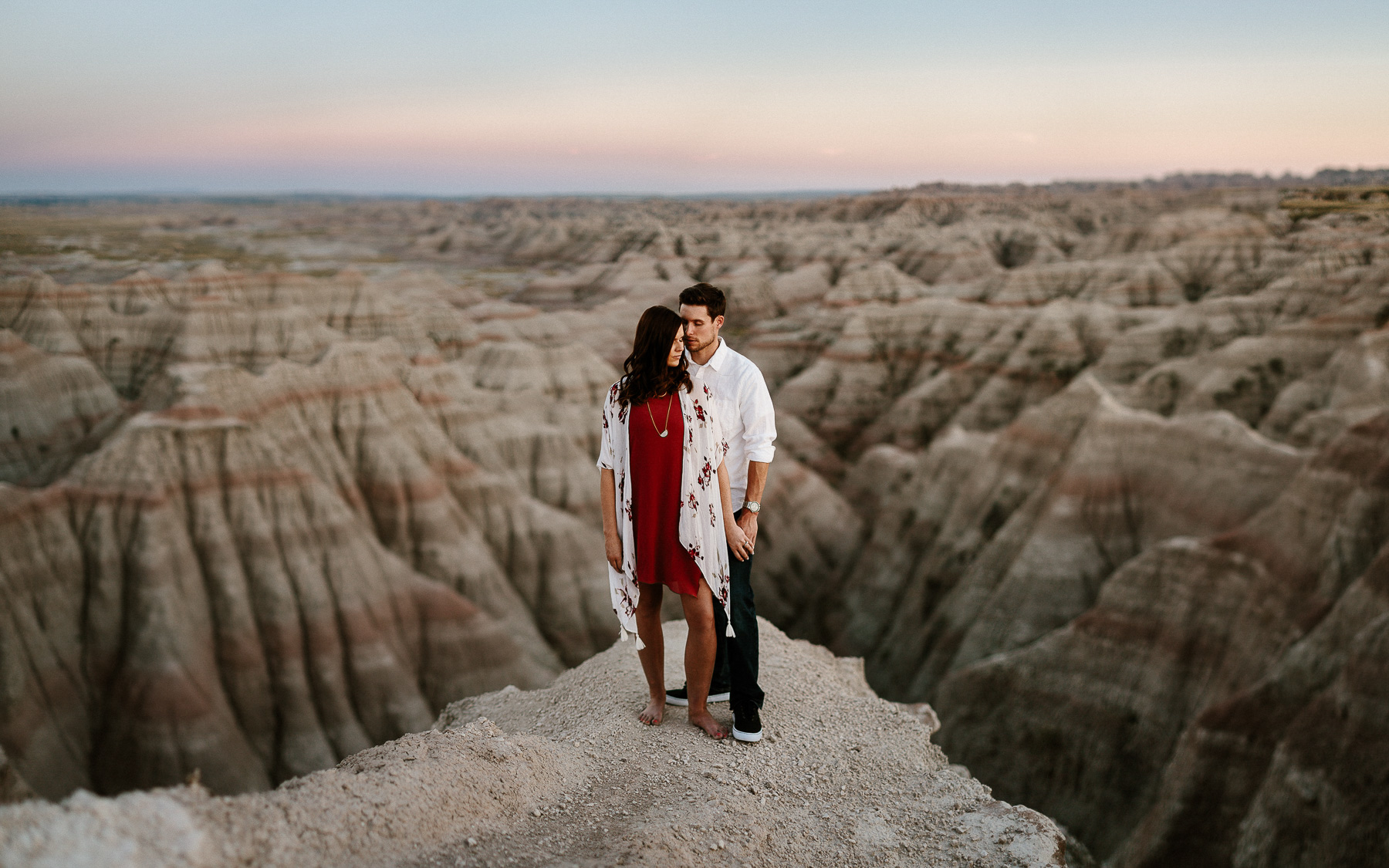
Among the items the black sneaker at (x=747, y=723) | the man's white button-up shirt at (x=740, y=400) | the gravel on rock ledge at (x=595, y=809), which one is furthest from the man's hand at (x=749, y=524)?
the gravel on rock ledge at (x=595, y=809)

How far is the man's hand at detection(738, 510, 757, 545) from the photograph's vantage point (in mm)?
5711

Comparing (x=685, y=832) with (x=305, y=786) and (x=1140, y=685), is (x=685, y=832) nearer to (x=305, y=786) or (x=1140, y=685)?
(x=305, y=786)

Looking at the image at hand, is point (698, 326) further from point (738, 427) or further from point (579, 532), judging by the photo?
point (579, 532)

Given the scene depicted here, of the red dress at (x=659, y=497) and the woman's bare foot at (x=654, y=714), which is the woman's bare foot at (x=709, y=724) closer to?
the woman's bare foot at (x=654, y=714)

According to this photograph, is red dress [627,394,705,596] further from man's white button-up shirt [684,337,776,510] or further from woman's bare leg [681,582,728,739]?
man's white button-up shirt [684,337,776,510]

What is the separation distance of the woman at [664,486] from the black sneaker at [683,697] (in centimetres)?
100

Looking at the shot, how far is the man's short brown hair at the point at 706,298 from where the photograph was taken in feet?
18.0

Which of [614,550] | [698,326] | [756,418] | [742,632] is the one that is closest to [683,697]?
[742,632]

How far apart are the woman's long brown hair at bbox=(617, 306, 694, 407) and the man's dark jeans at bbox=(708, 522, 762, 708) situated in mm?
1266

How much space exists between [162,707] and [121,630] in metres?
2.59

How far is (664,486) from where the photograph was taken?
5559mm

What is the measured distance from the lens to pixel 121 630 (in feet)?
70.9

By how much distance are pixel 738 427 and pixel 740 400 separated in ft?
0.69

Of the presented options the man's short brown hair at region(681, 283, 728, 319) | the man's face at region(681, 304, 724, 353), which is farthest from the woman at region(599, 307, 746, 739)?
the man's short brown hair at region(681, 283, 728, 319)
